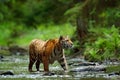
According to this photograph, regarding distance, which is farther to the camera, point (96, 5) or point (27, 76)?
point (96, 5)

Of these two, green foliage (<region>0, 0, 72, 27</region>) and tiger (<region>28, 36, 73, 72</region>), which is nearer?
tiger (<region>28, 36, 73, 72</region>)

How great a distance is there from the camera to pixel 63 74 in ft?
45.3

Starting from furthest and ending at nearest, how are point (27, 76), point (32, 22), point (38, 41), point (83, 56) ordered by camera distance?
point (32, 22)
point (83, 56)
point (38, 41)
point (27, 76)

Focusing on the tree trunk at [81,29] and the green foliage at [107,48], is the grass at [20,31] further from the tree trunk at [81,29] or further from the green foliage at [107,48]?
the green foliage at [107,48]

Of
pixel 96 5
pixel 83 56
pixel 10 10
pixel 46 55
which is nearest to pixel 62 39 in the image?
pixel 46 55

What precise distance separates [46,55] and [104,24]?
9498mm

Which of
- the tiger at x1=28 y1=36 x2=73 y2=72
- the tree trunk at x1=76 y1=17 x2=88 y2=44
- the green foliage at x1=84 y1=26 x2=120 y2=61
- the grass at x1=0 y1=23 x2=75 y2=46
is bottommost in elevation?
the tiger at x1=28 y1=36 x2=73 y2=72

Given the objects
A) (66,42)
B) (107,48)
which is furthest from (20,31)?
(66,42)

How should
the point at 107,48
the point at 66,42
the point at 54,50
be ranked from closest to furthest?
the point at 66,42, the point at 54,50, the point at 107,48

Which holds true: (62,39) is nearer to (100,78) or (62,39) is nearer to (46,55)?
(46,55)

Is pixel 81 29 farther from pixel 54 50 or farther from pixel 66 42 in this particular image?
pixel 66 42

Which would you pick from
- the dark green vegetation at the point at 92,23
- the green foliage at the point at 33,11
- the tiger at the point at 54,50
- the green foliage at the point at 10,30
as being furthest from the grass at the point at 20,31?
the tiger at the point at 54,50

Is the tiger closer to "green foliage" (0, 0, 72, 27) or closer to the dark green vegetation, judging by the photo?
the dark green vegetation

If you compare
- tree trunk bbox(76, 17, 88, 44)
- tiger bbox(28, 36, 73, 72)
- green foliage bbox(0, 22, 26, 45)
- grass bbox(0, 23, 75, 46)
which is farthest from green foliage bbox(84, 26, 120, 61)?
grass bbox(0, 23, 75, 46)
